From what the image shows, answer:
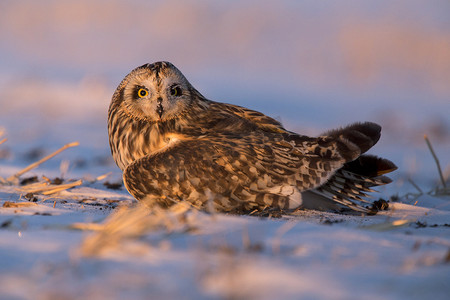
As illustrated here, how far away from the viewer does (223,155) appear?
3633 millimetres

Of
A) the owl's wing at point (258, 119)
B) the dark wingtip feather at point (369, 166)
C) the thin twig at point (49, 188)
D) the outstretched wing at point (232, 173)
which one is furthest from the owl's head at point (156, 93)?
the dark wingtip feather at point (369, 166)

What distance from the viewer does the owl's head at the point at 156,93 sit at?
4102mm

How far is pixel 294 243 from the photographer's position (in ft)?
7.62

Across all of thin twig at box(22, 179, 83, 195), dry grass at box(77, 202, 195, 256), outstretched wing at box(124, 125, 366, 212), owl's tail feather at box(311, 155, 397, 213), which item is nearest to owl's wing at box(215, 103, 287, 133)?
outstretched wing at box(124, 125, 366, 212)

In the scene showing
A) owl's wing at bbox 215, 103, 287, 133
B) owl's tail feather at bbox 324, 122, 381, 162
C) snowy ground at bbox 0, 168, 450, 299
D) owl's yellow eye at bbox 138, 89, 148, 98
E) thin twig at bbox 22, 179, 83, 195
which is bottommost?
snowy ground at bbox 0, 168, 450, 299

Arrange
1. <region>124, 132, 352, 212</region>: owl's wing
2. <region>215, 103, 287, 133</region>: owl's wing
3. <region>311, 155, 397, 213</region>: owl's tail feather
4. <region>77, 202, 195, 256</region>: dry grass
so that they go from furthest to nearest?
1. <region>215, 103, 287, 133</region>: owl's wing
2. <region>311, 155, 397, 213</region>: owl's tail feather
3. <region>124, 132, 352, 212</region>: owl's wing
4. <region>77, 202, 195, 256</region>: dry grass

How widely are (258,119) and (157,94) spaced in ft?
2.62

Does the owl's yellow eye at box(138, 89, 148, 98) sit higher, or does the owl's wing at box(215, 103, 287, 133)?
the owl's yellow eye at box(138, 89, 148, 98)

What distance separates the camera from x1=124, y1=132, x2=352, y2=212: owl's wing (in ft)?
11.8

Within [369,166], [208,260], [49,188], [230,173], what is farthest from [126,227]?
[369,166]

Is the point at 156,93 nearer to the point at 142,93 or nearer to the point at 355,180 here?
the point at 142,93

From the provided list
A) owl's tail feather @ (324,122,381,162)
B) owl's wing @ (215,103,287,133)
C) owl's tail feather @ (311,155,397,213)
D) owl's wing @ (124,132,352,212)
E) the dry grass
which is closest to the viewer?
the dry grass

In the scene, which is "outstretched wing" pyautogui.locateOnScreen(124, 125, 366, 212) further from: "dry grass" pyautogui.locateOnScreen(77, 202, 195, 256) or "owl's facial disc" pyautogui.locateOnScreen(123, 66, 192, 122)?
"dry grass" pyautogui.locateOnScreen(77, 202, 195, 256)

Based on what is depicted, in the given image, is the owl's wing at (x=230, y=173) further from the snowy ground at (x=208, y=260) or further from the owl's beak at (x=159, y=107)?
the snowy ground at (x=208, y=260)
